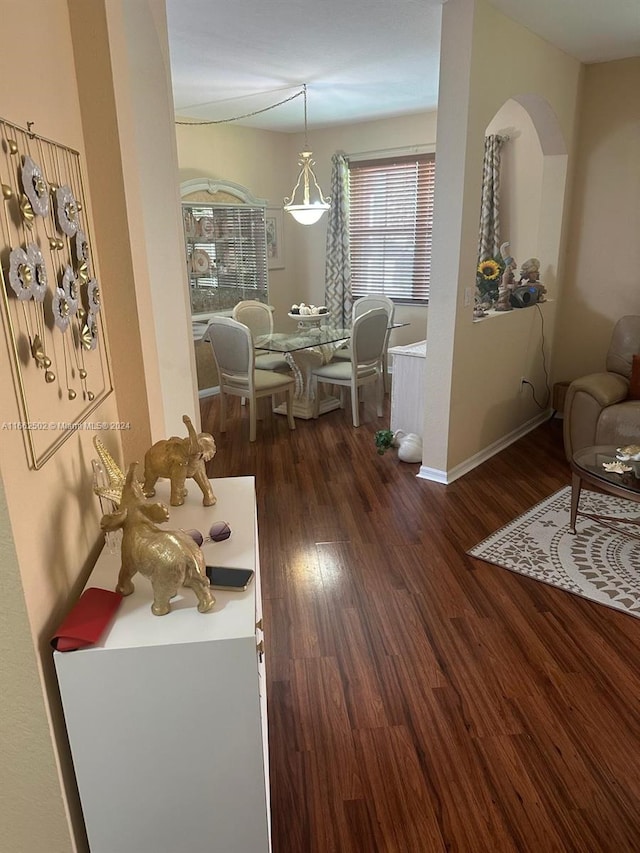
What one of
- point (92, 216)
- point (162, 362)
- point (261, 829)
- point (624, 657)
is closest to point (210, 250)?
point (162, 362)

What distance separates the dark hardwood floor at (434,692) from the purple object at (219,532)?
81cm

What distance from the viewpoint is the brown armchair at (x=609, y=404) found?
3516mm

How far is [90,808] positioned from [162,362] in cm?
170

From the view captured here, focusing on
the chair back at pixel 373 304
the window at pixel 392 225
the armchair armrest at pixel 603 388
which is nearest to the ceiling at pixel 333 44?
the window at pixel 392 225

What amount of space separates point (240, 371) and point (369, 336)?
3.53 ft

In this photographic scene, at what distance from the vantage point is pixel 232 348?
4500 millimetres

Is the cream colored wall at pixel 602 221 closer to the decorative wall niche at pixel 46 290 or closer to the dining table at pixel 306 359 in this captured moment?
the dining table at pixel 306 359

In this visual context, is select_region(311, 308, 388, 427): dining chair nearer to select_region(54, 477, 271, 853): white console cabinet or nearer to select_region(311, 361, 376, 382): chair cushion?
select_region(311, 361, 376, 382): chair cushion

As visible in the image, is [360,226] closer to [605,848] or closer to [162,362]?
[162,362]

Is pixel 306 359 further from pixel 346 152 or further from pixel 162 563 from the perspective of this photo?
pixel 162 563

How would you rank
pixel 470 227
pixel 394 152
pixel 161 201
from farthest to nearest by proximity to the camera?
pixel 394 152 → pixel 470 227 → pixel 161 201

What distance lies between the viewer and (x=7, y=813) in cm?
114

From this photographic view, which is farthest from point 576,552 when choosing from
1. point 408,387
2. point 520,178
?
point 520,178

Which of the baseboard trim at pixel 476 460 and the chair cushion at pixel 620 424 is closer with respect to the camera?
the chair cushion at pixel 620 424
